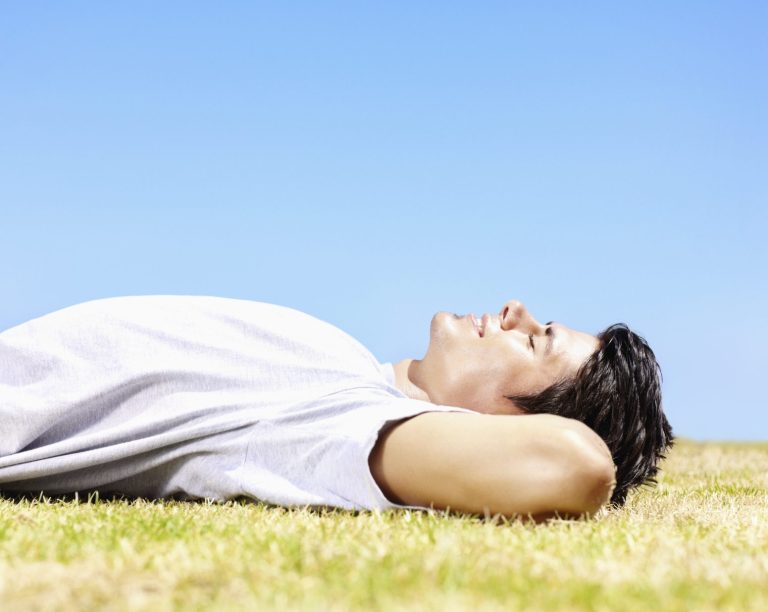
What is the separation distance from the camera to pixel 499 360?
3.53m

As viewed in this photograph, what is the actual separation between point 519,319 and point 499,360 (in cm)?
24

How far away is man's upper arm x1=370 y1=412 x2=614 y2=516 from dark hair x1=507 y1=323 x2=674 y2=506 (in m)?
0.72

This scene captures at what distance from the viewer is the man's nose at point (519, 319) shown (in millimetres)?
3650

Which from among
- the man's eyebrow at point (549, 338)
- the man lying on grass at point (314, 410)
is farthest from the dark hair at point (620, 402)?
the man's eyebrow at point (549, 338)

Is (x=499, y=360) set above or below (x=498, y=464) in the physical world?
above

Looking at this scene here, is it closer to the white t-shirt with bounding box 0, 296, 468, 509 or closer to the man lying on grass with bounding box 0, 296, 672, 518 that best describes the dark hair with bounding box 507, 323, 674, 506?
the man lying on grass with bounding box 0, 296, 672, 518

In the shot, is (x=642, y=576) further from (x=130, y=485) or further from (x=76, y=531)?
(x=130, y=485)

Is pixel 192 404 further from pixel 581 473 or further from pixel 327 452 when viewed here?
pixel 581 473

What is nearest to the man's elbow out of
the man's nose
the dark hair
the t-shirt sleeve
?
the t-shirt sleeve

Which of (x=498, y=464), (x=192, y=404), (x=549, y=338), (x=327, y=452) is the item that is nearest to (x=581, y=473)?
(x=498, y=464)

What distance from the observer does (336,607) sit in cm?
161

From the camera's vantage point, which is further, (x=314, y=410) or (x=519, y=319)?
(x=519, y=319)

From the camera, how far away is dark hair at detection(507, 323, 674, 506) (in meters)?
3.52

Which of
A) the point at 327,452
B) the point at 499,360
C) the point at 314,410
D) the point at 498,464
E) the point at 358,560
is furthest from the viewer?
the point at 499,360
